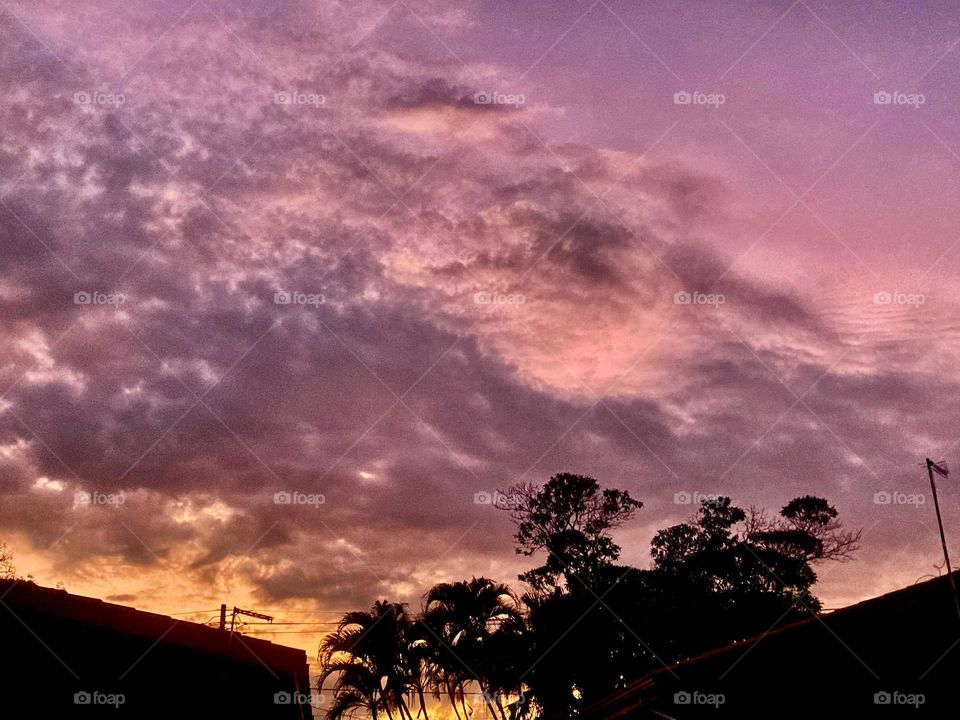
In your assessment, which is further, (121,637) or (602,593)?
(602,593)

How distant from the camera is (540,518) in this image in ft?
109

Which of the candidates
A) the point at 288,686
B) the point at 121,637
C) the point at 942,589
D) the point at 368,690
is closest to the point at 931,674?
the point at 942,589

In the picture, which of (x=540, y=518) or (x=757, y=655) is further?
(x=540, y=518)

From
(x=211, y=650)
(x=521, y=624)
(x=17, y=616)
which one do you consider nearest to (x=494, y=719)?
(x=521, y=624)

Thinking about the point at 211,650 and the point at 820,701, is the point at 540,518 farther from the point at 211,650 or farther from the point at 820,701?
the point at 820,701

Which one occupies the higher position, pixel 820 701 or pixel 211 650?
pixel 211 650

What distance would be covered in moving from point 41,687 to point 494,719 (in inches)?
727

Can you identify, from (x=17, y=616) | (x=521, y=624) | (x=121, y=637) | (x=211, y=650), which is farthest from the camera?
(x=521, y=624)

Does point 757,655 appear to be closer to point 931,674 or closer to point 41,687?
point 931,674

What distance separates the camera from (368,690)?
28.6m

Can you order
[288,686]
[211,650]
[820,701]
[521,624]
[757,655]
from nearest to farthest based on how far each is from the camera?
[820,701], [757,655], [211,650], [288,686], [521,624]

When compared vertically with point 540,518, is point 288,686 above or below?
below

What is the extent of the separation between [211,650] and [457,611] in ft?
37.9

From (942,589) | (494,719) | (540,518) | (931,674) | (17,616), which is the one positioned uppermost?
(540,518)
